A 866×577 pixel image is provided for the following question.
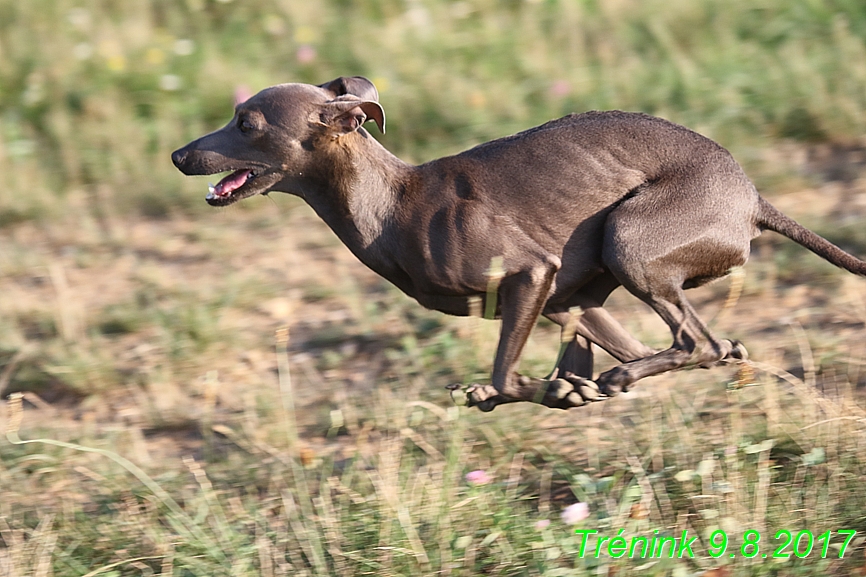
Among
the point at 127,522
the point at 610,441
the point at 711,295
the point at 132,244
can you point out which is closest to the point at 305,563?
the point at 127,522

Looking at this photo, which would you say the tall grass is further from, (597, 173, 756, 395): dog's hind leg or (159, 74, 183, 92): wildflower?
(597, 173, 756, 395): dog's hind leg

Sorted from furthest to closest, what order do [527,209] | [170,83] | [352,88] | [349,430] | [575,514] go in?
[170,83]
[349,430]
[352,88]
[527,209]
[575,514]

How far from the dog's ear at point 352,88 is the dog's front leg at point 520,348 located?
2.96 feet

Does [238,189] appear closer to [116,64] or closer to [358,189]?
[358,189]

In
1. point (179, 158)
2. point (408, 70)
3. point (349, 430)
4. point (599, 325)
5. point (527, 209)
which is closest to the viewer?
point (527, 209)

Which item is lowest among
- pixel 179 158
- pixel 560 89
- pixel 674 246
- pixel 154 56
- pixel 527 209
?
pixel 674 246

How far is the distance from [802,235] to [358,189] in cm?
158

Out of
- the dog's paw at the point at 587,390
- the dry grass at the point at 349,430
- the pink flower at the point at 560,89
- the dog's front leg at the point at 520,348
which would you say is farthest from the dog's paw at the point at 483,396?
the pink flower at the point at 560,89

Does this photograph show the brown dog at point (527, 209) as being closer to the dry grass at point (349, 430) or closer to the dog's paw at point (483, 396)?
the dog's paw at point (483, 396)

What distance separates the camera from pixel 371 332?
5426 millimetres

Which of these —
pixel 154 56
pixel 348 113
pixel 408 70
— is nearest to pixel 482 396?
pixel 348 113

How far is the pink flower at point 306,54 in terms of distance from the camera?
7.52 m

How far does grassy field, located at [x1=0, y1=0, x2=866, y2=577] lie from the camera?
141 inches

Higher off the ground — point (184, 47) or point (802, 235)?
point (184, 47)
